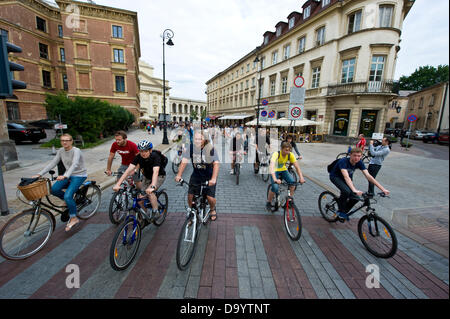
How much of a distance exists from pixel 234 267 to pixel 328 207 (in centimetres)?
272

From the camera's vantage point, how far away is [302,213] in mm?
5004

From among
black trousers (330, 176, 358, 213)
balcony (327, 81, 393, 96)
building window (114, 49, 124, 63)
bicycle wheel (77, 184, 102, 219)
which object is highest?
building window (114, 49, 124, 63)

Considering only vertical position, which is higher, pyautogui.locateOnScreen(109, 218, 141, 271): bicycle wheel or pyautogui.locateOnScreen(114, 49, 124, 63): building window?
pyautogui.locateOnScreen(114, 49, 124, 63): building window

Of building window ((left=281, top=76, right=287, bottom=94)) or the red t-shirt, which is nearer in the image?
the red t-shirt

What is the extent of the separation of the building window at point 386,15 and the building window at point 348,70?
370 centimetres

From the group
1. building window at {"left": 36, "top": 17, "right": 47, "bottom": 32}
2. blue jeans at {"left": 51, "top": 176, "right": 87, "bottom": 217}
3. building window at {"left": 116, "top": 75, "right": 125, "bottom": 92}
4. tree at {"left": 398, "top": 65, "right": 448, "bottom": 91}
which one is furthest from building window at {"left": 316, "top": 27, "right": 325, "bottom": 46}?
tree at {"left": 398, "top": 65, "right": 448, "bottom": 91}

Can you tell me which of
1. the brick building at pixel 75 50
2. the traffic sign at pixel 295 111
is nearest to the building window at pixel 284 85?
the brick building at pixel 75 50

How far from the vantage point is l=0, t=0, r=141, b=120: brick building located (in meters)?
28.0

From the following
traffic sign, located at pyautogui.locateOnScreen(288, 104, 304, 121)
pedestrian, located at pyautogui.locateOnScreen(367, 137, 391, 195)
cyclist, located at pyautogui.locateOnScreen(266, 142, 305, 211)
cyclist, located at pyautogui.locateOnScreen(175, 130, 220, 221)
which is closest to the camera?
cyclist, located at pyautogui.locateOnScreen(175, 130, 220, 221)

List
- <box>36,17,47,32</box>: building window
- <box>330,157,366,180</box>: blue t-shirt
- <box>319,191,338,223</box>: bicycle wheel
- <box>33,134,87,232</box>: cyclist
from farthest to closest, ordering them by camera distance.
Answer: <box>36,17,47,32</box>: building window
<box>319,191,338,223</box>: bicycle wheel
<box>330,157,366,180</box>: blue t-shirt
<box>33,134,87,232</box>: cyclist

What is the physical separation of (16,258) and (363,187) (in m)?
9.06

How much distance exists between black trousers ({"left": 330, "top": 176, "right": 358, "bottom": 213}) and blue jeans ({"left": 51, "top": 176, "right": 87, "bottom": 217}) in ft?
17.6

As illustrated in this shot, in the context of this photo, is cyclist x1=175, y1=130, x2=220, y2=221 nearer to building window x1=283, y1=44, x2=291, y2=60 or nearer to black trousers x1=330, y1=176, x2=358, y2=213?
black trousers x1=330, y1=176, x2=358, y2=213
